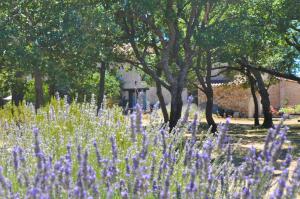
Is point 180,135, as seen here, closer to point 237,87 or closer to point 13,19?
point 13,19

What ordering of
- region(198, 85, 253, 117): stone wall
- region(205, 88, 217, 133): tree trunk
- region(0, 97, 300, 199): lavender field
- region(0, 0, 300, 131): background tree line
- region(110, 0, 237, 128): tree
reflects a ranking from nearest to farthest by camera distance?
1. region(0, 97, 300, 199): lavender field
2. region(0, 0, 300, 131): background tree line
3. region(110, 0, 237, 128): tree
4. region(205, 88, 217, 133): tree trunk
5. region(198, 85, 253, 117): stone wall

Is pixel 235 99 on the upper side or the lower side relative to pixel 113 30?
lower

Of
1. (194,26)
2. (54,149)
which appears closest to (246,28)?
(194,26)

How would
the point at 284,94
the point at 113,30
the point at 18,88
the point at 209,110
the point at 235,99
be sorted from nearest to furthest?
the point at 113,30, the point at 209,110, the point at 18,88, the point at 235,99, the point at 284,94

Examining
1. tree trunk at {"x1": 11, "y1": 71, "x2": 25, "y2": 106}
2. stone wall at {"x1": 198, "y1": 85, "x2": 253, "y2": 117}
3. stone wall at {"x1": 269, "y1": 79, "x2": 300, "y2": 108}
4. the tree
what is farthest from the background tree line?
stone wall at {"x1": 269, "y1": 79, "x2": 300, "y2": 108}

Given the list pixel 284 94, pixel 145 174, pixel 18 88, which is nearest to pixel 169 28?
pixel 18 88

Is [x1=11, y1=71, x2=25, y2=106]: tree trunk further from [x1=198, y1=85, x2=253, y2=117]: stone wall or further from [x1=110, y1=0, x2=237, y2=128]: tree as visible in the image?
[x1=198, y1=85, x2=253, y2=117]: stone wall

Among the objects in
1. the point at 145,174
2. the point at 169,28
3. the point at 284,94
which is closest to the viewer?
the point at 145,174

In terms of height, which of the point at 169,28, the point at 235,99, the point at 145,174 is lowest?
the point at 145,174

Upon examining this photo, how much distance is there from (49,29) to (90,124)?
10545mm

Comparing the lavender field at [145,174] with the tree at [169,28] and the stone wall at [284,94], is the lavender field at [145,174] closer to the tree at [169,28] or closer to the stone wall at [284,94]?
the tree at [169,28]

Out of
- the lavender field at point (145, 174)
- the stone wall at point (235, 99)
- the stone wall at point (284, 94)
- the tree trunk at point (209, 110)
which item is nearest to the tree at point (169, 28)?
the tree trunk at point (209, 110)

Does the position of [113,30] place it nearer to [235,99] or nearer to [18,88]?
[18,88]

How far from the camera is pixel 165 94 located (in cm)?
4912
